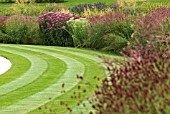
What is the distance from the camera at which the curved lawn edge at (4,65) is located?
1334 centimetres

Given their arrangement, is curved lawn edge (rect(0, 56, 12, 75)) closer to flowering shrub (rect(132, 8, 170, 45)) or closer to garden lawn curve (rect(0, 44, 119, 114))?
garden lawn curve (rect(0, 44, 119, 114))

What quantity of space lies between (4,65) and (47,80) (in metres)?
3.21

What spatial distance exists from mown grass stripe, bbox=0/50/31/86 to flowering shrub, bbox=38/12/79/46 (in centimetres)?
342

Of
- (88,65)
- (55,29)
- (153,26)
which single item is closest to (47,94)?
(88,65)

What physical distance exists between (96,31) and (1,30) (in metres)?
7.01

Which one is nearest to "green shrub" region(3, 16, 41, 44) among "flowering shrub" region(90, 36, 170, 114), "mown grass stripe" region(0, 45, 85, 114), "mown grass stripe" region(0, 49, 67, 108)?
"mown grass stripe" region(0, 49, 67, 108)

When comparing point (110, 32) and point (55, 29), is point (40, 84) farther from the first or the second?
point (55, 29)

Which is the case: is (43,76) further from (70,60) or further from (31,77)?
(70,60)

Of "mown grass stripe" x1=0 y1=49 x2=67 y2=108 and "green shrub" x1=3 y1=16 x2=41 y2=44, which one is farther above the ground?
"green shrub" x1=3 y1=16 x2=41 y2=44

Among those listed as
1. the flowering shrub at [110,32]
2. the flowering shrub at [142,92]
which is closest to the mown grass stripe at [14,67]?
the flowering shrub at [110,32]

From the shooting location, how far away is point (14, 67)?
44.7ft

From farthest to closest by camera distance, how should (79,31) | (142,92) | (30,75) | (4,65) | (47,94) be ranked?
(79,31), (4,65), (30,75), (47,94), (142,92)

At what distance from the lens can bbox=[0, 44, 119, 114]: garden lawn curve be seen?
29.6 feet

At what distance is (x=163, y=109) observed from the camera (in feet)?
14.6
